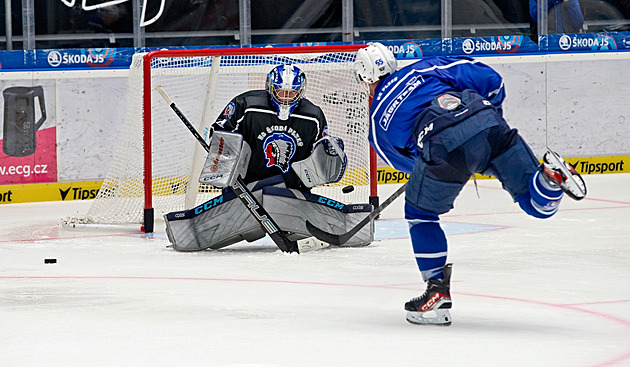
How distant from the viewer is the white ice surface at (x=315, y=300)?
319 cm

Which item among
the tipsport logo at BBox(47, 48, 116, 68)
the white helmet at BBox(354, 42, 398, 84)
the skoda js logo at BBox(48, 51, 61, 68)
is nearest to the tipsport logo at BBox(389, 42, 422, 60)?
the tipsport logo at BBox(47, 48, 116, 68)

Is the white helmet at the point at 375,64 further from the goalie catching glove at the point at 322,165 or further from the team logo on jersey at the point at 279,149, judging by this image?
the team logo on jersey at the point at 279,149

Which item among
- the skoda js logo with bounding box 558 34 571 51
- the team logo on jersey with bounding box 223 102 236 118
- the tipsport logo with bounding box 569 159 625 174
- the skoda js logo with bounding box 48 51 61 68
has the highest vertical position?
the skoda js logo with bounding box 558 34 571 51

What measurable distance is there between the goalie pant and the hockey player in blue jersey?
1.97 metres

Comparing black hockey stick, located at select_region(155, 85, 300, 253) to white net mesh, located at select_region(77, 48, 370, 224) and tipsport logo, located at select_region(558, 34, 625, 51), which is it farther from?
tipsport logo, located at select_region(558, 34, 625, 51)

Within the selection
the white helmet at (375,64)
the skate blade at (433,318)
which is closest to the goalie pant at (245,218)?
the white helmet at (375,64)

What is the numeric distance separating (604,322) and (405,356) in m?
0.90

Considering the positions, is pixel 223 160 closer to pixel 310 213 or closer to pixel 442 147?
pixel 310 213

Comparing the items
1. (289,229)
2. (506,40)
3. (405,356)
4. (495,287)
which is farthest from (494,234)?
(506,40)

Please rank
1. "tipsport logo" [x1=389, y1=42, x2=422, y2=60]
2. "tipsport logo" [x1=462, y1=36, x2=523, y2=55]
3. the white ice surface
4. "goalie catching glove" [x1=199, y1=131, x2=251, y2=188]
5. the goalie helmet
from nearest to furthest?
the white ice surface → "goalie catching glove" [x1=199, y1=131, x2=251, y2=188] → the goalie helmet → "tipsport logo" [x1=389, y1=42, x2=422, y2=60] → "tipsport logo" [x1=462, y1=36, x2=523, y2=55]

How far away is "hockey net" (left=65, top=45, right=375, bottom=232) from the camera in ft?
21.7

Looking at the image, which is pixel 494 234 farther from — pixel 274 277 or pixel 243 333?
pixel 243 333

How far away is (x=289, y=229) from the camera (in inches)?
226

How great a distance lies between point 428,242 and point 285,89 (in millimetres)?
2360
